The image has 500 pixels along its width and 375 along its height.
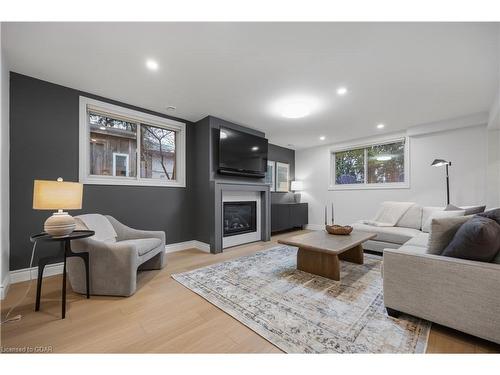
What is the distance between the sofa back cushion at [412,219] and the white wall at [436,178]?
771 millimetres

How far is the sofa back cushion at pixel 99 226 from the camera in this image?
2171 millimetres

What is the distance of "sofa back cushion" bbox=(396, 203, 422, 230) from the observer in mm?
3415

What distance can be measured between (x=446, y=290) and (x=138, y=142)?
395 cm

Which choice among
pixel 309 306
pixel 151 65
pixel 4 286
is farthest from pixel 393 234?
pixel 4 286

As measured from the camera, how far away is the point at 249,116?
3.59 meters

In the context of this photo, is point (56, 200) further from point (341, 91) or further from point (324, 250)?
point (341, 91)

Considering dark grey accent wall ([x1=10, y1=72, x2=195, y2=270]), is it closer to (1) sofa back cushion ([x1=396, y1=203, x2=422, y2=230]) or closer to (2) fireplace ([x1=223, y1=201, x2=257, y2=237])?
(2) fireplace ([x1=223, y1=201, x2=257, y2=237])

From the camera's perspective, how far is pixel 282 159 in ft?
19.1

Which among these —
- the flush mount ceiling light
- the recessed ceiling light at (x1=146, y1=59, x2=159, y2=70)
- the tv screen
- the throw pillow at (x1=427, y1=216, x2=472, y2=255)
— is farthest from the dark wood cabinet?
the recessed ceiling light at (x1=146, y1=59, x2=159, y2=70)

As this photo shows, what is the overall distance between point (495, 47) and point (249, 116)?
9.27 feet

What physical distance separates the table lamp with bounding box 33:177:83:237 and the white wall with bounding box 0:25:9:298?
26.9 inches

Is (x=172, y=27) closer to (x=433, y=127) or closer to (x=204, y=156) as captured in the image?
(x=204, y=156)

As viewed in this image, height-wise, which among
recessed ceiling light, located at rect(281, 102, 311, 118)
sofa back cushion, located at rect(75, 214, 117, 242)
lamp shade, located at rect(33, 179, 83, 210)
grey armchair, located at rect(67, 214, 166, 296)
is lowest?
grey armchair, located at rect(67, 214, 166, 296)
